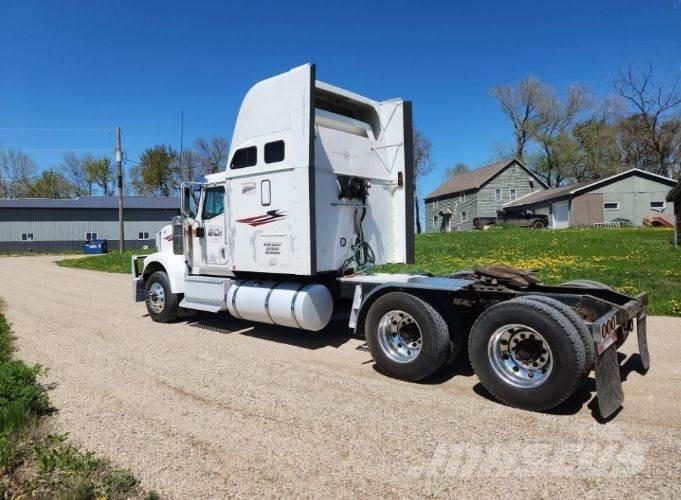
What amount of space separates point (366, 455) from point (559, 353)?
1.97 meters

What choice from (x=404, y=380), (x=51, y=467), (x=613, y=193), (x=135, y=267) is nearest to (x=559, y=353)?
(x=404, y=380)

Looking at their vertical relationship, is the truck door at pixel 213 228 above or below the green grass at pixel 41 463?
above

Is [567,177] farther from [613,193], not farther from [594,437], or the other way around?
[594,437]

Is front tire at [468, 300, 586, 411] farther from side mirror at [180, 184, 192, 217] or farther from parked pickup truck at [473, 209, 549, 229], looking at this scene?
parked pickup truck at [473, 209, 549, 229]

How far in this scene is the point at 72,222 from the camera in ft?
150

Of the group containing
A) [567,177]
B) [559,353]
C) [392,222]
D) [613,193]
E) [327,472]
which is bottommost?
[327,472]

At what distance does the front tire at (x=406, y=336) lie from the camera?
534 cm

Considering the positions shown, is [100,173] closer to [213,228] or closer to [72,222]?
[72,222]

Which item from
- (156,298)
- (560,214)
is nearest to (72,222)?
(156,298)

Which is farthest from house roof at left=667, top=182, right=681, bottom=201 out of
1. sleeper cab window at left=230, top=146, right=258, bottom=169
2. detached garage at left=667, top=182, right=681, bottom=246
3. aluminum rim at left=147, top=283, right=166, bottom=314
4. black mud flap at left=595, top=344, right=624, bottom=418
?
aluminum rim at left=147, top=283, right=166, bottom=314

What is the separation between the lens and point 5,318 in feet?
33.3

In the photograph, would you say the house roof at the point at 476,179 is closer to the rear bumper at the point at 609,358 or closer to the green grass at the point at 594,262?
the green grass at the point at 594,262

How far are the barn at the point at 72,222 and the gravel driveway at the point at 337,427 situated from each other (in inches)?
1662

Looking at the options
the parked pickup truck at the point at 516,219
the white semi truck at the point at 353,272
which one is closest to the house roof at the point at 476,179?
the parked pickup truck at the point at 516,219
